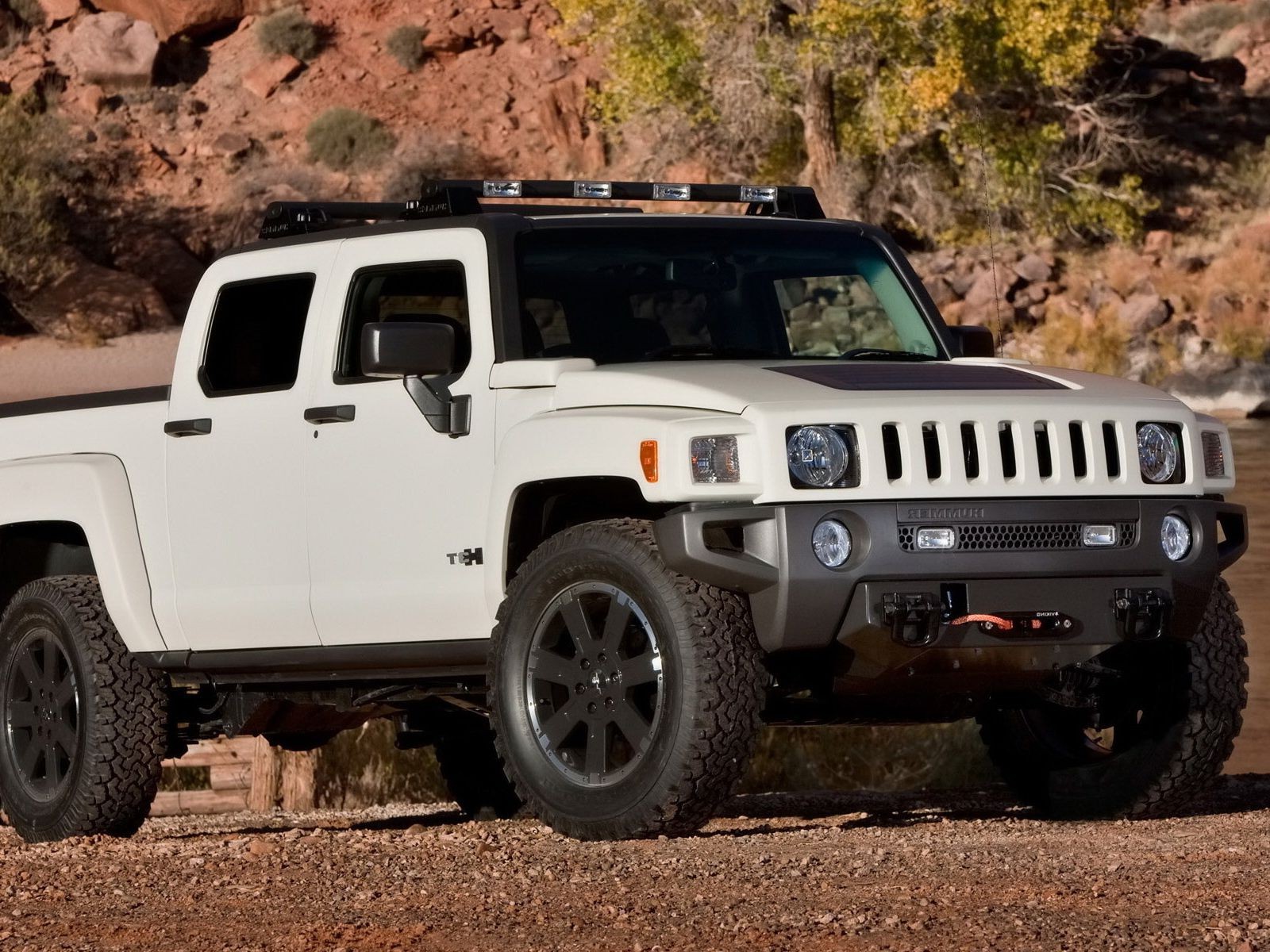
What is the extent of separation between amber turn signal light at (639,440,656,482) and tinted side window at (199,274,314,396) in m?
1.87

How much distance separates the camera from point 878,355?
756 centimetres

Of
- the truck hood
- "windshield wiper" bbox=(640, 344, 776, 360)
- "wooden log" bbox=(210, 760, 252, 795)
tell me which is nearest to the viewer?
the truck hood

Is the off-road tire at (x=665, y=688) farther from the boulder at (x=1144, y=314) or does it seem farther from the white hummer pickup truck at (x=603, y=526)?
the boulder at (x=1144, y=314)

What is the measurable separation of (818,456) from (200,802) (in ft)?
21.6

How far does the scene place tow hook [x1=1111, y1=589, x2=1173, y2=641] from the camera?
666 centimetres

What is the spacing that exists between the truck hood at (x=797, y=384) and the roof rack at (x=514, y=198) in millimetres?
919

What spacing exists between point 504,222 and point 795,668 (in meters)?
1.69

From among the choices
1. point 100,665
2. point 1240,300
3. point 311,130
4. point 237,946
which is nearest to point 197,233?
point 311,130

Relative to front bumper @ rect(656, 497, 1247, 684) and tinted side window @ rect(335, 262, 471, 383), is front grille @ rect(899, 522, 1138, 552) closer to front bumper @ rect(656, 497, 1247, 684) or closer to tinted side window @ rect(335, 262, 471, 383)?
front bumper @ rect(656, 497, 1247, 684)

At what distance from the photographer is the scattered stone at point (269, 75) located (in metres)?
54.2

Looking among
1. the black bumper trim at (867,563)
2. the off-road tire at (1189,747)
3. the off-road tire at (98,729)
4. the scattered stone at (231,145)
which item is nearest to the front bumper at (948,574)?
the black bumper trim at (867,563)

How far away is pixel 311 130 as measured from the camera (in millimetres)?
51594

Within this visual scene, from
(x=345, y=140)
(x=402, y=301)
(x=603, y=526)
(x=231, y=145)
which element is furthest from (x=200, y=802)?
(x=231, y=145)

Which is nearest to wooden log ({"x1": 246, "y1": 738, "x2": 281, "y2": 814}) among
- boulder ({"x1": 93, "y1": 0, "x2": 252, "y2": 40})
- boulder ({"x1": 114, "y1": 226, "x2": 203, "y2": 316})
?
boulder ({"x1": 114, "y1": 226, "x2": 203, "y2": 316})
